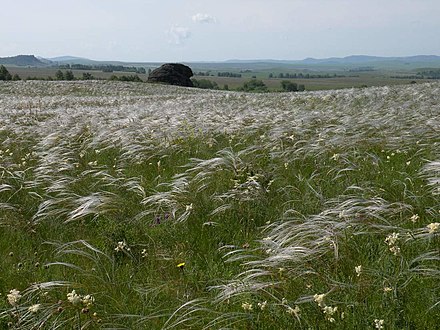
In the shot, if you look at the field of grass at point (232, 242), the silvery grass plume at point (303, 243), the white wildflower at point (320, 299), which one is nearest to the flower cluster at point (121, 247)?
the field of grass at point (232, 242)

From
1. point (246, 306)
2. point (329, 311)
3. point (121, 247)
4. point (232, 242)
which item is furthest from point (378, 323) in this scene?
point (121, 247)

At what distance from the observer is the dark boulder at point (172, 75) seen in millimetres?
77750

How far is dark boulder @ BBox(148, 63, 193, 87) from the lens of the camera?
77.8 metres

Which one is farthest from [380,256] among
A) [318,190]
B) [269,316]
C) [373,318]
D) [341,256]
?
[318,190]

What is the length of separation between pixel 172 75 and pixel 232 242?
76591mm

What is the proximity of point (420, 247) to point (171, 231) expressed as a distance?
269 centimetres

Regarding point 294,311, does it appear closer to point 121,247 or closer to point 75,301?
point 75,301

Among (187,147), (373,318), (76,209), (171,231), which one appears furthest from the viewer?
(187,147)

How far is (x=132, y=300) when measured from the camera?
3.82 meters

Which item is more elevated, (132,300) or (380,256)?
(380,256)

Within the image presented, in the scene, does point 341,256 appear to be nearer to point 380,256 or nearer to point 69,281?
point 380,256

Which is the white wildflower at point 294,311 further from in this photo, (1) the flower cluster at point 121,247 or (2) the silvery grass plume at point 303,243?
(1) the flower cluster at point 121,247

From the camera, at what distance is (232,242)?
4.91 metres

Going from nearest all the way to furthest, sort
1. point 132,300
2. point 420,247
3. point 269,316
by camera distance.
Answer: point 269,316, point 132,300, point 420,247
